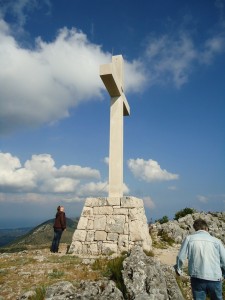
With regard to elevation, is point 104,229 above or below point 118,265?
above

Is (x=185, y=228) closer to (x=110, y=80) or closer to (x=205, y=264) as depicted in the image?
(x=110, y=80)

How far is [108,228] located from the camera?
10484 millimetres

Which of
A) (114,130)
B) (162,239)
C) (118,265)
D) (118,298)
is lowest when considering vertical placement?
(118,298)

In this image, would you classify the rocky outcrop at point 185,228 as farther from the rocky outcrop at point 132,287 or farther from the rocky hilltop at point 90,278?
the rocky outcrop at point 132,287

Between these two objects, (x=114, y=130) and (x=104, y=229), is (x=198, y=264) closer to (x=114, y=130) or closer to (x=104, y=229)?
(x=104, y=229)

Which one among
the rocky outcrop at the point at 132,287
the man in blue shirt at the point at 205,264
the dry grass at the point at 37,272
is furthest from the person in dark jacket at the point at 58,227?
the man in blue shirt at the point at 205,264

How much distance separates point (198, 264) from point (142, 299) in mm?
1345

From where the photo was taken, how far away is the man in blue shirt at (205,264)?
447 cm

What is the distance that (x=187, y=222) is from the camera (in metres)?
17.7

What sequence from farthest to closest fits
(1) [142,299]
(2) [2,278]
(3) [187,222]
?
(3) [187,222] < (2) [2,278] < (1) [142,299]

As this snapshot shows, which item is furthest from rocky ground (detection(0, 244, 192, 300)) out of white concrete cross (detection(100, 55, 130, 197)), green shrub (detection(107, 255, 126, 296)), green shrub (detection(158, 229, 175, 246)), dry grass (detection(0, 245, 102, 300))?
green shrub (detection(158, 229, 175, 246))

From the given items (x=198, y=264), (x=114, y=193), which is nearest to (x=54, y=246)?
(x=114, y=193)

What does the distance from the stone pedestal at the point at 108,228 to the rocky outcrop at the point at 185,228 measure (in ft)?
16.7

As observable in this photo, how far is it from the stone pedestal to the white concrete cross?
1.77 ft
